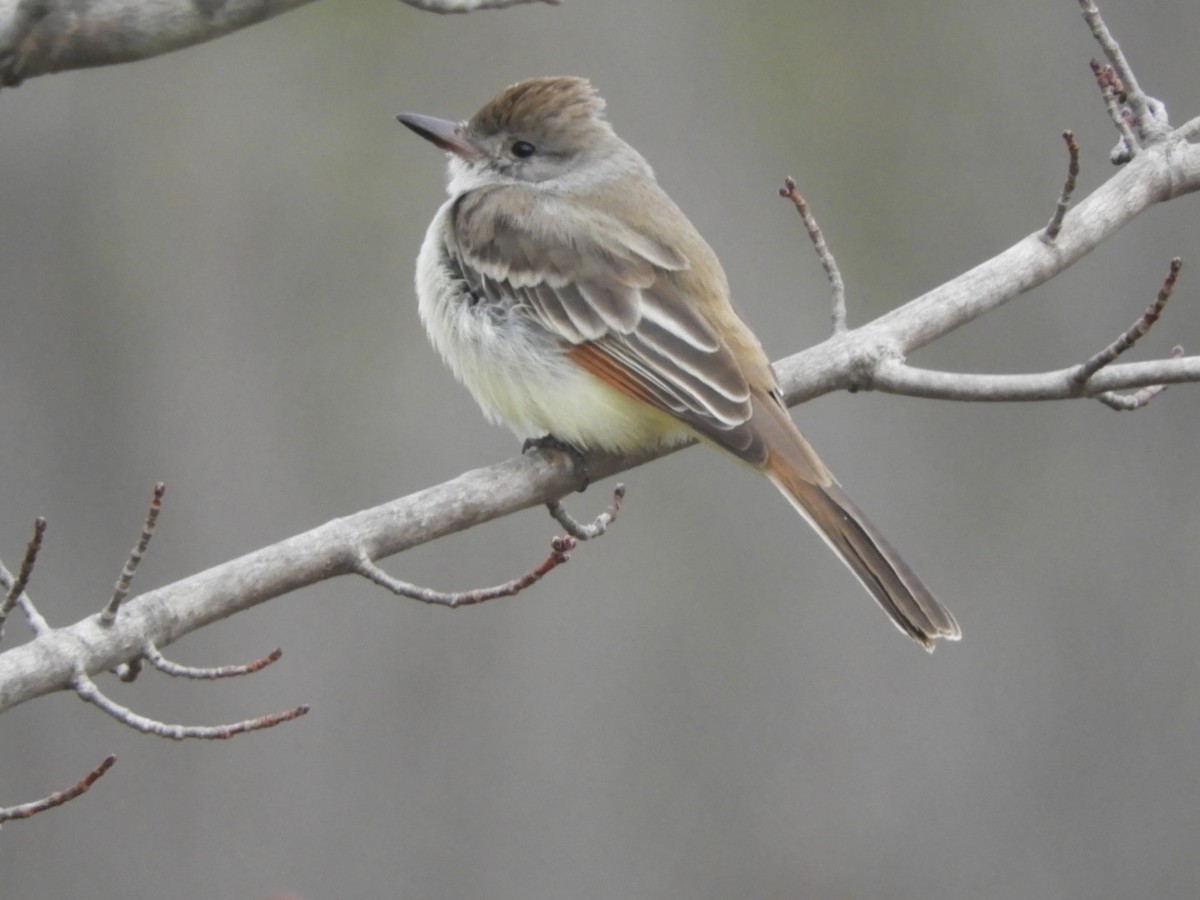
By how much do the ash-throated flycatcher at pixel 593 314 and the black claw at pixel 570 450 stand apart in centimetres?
3

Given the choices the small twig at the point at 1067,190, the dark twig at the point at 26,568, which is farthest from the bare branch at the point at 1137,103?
the dark twig at the point at 26,568

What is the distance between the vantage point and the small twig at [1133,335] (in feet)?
12.5

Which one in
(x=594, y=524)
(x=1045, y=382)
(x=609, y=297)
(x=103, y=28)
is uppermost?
(x=609, y=297)

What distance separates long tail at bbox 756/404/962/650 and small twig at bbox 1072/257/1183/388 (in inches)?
31.2

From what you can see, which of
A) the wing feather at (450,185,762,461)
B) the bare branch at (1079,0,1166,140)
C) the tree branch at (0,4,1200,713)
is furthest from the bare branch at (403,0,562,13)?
the bare branch at (1079,0,1166,140)

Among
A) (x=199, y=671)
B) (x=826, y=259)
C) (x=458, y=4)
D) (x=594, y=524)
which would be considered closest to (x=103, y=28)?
(x=458, y=4)

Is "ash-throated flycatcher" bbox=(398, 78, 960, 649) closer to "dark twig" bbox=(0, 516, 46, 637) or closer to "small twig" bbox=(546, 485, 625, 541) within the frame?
"small twig" bbox=(546, 485, 625, 541)

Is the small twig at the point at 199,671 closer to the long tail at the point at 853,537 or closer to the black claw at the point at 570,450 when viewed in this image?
the black claw at the point at 570,450

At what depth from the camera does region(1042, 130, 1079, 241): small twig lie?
4.25 metres

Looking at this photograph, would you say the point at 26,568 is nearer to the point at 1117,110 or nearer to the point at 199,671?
the point at 199,671

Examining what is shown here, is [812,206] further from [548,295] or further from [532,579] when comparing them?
[532,579]

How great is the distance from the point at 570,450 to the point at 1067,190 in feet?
5.78

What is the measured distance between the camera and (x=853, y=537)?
15.0 ft

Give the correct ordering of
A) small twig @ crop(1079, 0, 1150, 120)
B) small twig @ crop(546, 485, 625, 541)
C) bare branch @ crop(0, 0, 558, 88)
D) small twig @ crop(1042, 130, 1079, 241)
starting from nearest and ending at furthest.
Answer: bare branch @ crop(0, 0, 558, 88), small twig @ crop(1042, 130, 1079, 241), small twig @ crop(546, 485, 625, 541), small twig @ crop(1079, 0, 1150, 120)
